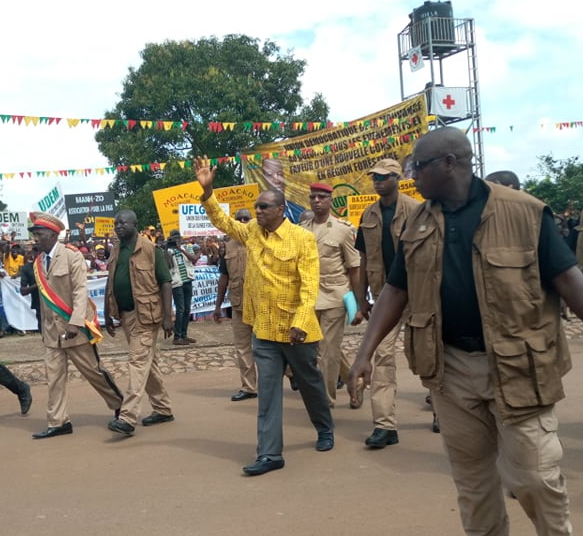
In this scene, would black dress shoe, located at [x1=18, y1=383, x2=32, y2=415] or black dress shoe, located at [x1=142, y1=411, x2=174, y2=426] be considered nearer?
black dress shoe, located at [x1=142, y1=411, x2=174, y2=426]

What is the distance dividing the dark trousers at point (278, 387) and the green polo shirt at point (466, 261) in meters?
2.22

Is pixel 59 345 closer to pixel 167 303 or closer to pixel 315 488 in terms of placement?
pixel 167 303

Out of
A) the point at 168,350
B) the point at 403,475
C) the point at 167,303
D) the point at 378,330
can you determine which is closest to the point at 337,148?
the point at 168,350

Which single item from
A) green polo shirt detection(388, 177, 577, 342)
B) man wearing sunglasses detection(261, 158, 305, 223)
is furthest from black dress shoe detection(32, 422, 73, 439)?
man wearing sunglasses detection(261, 158, 305, 223)

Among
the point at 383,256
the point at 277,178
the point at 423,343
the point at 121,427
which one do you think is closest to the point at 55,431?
the point at 121,427

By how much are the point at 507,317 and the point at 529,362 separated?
0.60 ft

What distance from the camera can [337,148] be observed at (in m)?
15.3

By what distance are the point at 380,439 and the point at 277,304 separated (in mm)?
1215

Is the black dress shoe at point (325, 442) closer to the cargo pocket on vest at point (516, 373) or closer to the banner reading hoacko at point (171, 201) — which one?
the cargo pocket on vest at point (516, 373)

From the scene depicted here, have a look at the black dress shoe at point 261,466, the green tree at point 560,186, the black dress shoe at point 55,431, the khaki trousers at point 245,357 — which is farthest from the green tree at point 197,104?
the black dress shoe at point 261,466

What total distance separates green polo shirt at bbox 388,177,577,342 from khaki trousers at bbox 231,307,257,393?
470cm

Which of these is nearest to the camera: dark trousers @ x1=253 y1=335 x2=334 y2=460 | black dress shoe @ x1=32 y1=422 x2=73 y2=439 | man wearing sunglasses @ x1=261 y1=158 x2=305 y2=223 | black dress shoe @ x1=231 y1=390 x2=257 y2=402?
dark trousers @ x1=253 y1=335 x2=334 y2=460

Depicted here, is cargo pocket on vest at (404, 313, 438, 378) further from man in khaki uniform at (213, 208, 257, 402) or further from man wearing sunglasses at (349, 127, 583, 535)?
man in khaki uniform at (213, 208, 257, 402)

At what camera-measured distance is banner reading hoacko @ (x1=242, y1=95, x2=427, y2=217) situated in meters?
14.5
